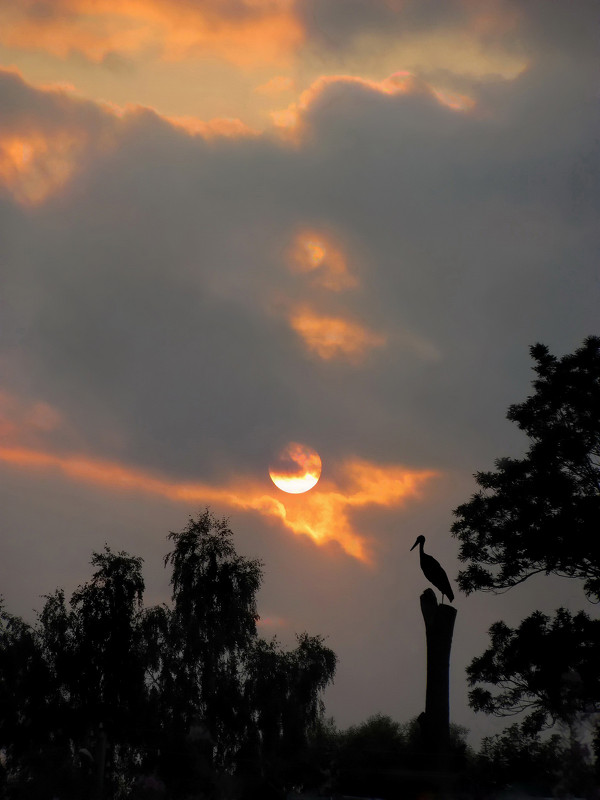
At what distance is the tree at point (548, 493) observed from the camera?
2852 centimetres

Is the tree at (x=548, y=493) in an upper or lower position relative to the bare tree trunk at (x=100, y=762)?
upper

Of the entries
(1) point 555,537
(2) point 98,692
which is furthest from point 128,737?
(1) point 555,537

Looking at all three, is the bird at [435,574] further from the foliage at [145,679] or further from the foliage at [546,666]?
the foliage at [145,679]

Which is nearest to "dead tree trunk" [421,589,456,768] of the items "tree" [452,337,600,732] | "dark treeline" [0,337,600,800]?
"dark treeline" [0,337,600,800]

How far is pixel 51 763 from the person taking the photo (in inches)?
1503

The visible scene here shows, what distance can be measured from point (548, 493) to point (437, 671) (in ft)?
40.3

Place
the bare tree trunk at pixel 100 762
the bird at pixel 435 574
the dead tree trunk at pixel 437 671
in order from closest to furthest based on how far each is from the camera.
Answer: the dead tree trunk at pixel 437 671 < the bird at pixel 435 574 < the bare tree trunk at pixel 100 762

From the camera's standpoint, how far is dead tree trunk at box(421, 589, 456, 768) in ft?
59.1

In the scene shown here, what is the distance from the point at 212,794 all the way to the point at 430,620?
620 centimetres

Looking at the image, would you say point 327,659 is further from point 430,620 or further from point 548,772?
point 430,620

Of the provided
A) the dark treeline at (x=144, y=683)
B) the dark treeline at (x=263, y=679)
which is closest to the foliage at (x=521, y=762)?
the dark treeline at (x=263, y=679)

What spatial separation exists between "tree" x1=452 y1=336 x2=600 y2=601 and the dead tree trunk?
34.0ft

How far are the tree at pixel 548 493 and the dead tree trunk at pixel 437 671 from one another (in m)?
10.4

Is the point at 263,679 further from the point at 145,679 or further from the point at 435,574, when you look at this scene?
the point at 435,574
